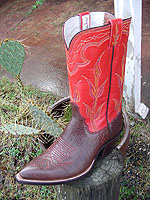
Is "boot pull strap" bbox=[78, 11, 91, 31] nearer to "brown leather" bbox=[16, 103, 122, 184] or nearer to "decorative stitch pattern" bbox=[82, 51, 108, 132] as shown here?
"decorative stitch pattern" bbox=[82, 51, 108, 132]

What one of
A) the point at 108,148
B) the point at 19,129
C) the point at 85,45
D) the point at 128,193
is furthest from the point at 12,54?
the point at 128,193

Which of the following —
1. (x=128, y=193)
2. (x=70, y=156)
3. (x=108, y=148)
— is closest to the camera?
(x=70, y=156)

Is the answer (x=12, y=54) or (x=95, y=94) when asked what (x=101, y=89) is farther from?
(x=12, y=54)

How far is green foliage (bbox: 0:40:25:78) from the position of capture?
1.29m

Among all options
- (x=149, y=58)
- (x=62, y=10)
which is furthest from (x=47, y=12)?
(x=149, y=58)

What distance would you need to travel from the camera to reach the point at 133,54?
1.52 metres

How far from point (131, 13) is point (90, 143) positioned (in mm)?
834

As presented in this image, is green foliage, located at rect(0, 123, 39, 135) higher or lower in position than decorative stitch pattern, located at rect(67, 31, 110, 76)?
lower

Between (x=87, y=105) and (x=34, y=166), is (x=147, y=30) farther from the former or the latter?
(x=34, y=166)

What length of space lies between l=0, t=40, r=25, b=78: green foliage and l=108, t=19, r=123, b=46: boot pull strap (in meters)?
0.62

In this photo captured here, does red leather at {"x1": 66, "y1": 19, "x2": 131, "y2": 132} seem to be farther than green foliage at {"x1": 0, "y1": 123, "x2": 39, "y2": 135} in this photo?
No

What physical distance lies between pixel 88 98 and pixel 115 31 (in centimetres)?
28

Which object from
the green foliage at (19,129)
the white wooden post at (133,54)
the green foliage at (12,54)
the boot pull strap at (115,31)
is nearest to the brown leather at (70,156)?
the green foliage at (19,129)

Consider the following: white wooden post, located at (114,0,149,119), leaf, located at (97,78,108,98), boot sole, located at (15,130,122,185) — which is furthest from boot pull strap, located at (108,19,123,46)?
white wooden post, located at (114,0,149,119)
